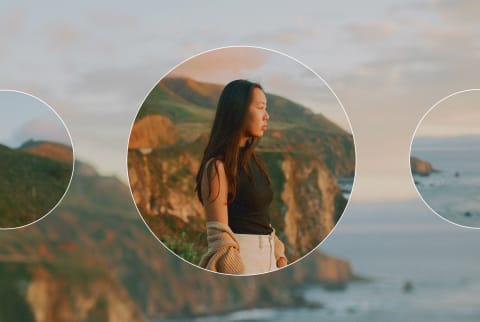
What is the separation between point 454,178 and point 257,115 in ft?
4.12

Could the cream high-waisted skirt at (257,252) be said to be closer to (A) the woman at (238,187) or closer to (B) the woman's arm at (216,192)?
(A) the woman at (238,187)

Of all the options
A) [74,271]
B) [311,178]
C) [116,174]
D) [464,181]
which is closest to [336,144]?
[311,178]

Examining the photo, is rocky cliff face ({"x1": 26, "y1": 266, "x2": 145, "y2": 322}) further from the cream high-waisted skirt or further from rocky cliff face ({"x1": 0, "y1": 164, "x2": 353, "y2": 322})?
the cream high-waisted skirt

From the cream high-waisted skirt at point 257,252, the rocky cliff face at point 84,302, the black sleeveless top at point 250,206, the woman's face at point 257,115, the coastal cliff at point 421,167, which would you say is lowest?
the rocky cliff face at point 84,302

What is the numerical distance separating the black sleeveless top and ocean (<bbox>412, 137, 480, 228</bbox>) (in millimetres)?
945

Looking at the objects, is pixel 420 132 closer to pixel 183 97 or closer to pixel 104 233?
pixel 183 97

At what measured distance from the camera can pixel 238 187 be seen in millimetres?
7355

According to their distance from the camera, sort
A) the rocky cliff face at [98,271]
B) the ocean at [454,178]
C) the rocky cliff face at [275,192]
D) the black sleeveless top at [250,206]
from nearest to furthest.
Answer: the black sleeveless top at [250,206], the ocean at [454,178], the rocky cliff face at [275,192], the rocky cliff face at [98,271]

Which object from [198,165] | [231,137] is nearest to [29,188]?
[198,165]

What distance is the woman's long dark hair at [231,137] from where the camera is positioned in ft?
24.2

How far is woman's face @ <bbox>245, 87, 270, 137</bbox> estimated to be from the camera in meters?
7.41

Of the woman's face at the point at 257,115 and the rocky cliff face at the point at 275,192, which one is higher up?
the woman's face at the point at 257,115

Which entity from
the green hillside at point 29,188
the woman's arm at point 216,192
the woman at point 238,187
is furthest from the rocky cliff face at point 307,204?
the green hillside at point 29,188

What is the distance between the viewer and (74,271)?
26.2ft
